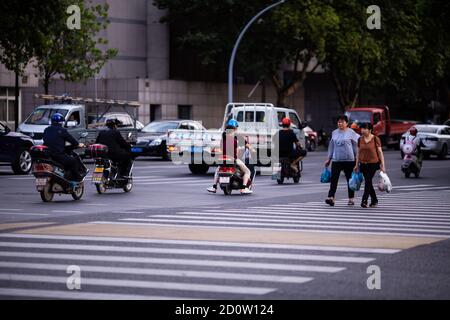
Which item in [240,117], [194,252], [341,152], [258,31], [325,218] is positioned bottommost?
[325,218]

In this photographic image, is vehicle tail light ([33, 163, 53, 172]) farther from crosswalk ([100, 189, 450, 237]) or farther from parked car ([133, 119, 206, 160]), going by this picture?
parked car ([133, 119, 206, 160])

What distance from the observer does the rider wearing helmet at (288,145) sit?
95.4 feet

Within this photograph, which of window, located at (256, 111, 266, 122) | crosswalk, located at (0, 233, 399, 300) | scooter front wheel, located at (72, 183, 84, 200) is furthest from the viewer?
window, located at (256, 111, 266, 122)

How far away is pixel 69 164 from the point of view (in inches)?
864

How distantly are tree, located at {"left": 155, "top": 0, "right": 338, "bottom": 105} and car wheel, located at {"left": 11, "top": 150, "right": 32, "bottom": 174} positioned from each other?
27695mm

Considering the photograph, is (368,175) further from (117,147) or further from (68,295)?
(68,295)

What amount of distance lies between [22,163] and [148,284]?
2179 cm

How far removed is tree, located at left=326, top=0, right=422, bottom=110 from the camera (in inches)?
Answer: 2368

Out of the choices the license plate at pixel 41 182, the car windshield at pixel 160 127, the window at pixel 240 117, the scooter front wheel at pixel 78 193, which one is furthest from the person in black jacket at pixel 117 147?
the car windshield at pixel 160 127

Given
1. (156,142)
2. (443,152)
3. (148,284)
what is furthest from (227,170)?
(443,152)

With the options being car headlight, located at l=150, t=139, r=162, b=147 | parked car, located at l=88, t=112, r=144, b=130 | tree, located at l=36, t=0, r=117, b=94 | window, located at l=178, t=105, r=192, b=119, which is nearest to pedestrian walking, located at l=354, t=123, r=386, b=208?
parked car, located at l=88, t=112, r=144, b=130

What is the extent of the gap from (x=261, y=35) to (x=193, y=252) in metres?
47.9

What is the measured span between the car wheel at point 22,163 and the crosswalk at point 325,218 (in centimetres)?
1193

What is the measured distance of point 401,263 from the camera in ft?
39.9
